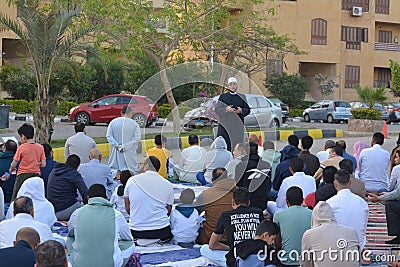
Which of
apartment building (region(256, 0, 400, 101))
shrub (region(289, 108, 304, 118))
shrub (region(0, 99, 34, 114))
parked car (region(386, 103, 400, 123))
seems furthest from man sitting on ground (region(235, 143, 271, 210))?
apartment building (region(256, 0, 400, 101))

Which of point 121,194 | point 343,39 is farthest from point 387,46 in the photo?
point 121,194

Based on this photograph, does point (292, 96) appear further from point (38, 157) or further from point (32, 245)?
point (32, 245)

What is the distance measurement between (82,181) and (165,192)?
1.43 m

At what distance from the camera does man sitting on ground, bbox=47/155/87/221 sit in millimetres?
9281

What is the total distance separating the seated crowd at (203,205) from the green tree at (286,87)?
84.8 feet

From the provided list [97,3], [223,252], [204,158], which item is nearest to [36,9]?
[97,3]

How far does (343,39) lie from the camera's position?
44531 millimetres

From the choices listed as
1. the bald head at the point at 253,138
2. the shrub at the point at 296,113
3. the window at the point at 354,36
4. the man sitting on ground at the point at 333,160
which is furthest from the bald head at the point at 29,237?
the window at the point at 354,36

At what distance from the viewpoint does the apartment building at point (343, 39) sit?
41750 mm

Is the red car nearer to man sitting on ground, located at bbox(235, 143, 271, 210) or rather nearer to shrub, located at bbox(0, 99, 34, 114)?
shrub, located at bbox(0, 99, 34, 114)

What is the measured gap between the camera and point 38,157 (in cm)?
987

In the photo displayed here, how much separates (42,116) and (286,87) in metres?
23.9

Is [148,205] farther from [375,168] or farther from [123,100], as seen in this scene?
[123,100]

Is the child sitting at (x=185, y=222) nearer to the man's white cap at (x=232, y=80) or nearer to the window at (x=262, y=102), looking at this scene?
the man's white cap at (x=232, y=80)
